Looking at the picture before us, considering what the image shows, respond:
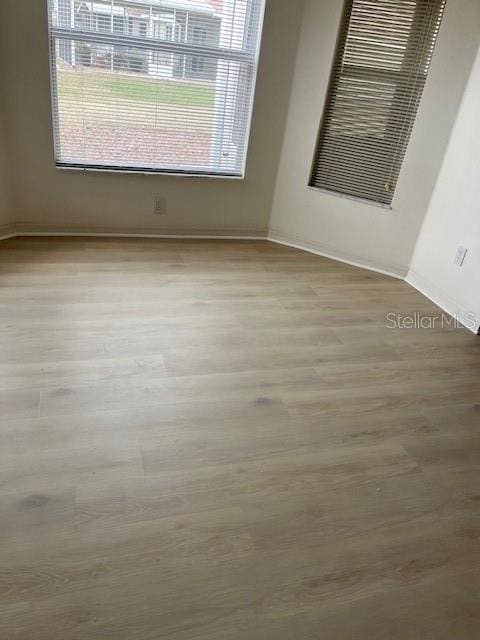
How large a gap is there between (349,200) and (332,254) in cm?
42

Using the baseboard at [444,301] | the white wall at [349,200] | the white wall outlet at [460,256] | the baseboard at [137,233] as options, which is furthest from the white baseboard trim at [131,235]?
the white wall outlet at [460,256]

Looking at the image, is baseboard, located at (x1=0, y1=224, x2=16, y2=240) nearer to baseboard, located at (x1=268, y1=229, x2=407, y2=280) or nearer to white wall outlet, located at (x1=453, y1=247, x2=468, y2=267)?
baseboard, located at (x1=268, y1=229, x2=407, y2=280)

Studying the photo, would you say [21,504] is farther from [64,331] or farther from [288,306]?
[288,306]

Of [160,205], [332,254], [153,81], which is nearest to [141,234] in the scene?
[160,205]

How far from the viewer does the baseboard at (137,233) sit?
11.1 feet

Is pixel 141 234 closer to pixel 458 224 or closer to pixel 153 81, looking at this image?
pixel 153 81

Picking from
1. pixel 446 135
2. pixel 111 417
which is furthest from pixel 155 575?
pixel 446 135

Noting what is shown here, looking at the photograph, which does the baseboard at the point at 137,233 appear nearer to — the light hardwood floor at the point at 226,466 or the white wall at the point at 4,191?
the white wall at the point at 4,191

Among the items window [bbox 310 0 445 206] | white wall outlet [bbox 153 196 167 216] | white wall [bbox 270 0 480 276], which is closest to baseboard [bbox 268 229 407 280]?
white wall [bbox 270 0 480 276]

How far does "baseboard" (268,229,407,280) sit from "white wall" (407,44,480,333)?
0.23m

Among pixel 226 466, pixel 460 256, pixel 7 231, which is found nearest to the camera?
pixel 226 466

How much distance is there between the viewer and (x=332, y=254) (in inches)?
145

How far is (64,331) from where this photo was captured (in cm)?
237

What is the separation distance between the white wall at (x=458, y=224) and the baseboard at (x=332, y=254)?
23cm
